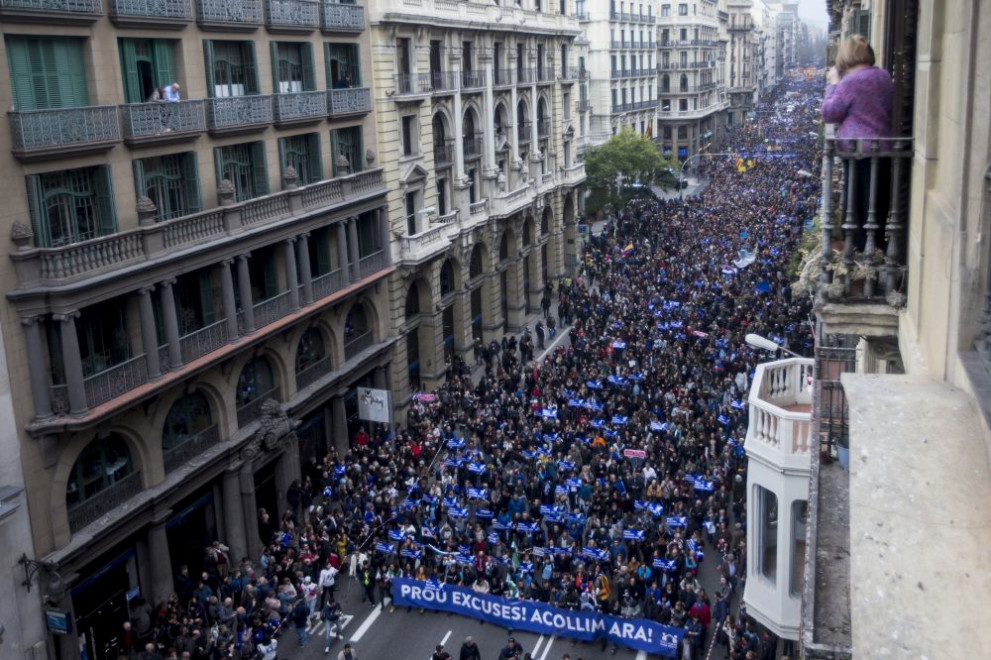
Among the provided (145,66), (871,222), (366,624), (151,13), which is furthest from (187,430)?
(871,222)

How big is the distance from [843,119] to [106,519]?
67.8ft

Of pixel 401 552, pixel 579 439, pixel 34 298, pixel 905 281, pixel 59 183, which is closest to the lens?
pixel 905 281

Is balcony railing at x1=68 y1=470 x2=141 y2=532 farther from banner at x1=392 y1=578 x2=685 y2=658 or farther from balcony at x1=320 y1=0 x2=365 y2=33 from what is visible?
balcony at x1=320 y1=0 x2=365 y2=33

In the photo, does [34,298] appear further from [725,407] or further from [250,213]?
[725,407]

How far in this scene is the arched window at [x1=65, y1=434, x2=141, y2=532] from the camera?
78.6ft

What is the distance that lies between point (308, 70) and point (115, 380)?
14.9 m

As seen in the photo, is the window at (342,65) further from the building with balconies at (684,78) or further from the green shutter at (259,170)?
the building with balconies at (684,78)

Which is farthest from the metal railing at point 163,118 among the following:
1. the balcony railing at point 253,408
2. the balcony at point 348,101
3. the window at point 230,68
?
the balcony railing at point 253,408

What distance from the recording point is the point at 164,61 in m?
27.3

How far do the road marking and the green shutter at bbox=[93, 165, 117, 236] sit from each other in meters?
12.2

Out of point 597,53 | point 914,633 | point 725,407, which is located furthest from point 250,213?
point 597,53

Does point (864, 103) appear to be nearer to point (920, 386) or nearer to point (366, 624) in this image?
point (920, 386)

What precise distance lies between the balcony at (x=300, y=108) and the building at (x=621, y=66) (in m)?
57.4

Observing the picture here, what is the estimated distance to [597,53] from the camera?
8906 cm
